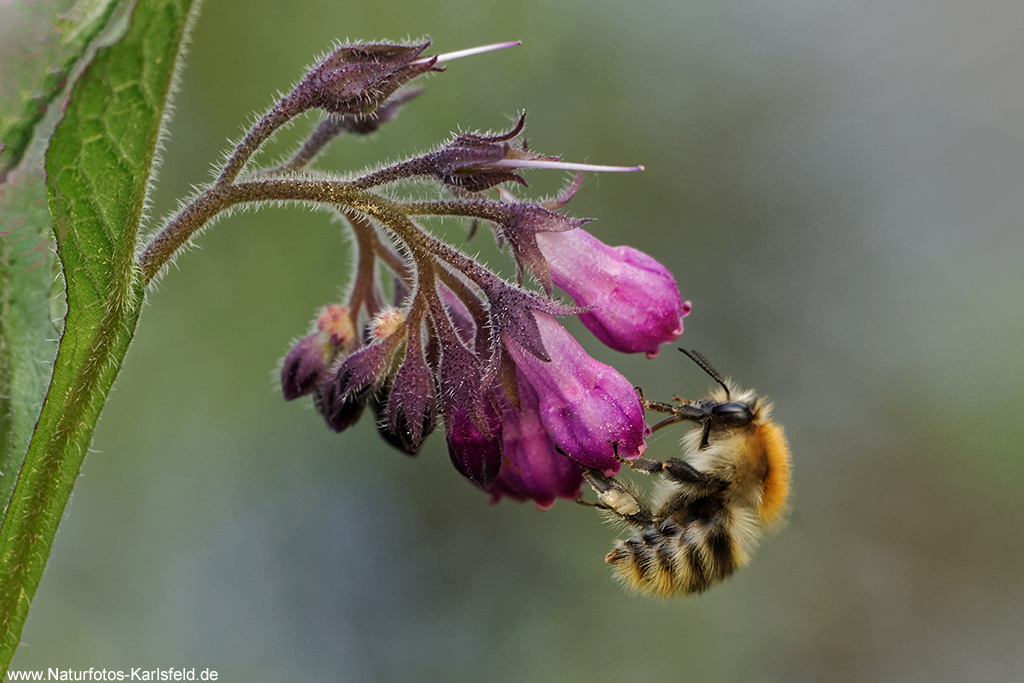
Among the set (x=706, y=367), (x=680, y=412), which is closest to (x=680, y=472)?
(x=680, y=412)

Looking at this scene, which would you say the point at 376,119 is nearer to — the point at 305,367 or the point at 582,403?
the point at 305,367

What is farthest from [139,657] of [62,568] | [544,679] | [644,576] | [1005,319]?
[1005,319]

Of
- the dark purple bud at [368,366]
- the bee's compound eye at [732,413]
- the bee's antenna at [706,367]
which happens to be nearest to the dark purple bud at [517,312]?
the dark purple bud at [368,366]

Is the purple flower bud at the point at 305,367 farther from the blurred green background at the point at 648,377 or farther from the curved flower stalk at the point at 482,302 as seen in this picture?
the blurred green background at the point at 648,377

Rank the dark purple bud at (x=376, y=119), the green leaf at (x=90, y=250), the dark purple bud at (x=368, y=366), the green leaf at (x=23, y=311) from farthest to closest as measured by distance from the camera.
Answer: the dark purple bud at (x=376, y=119), the dark purple bud at (x=368, y=366), the green leaf at (x=23, y=311), the green leaf at (x=90, y=250)

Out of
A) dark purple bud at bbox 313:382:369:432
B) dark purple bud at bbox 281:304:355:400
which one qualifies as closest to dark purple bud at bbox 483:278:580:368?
dark purple bud at bbox 313:382:369:432
